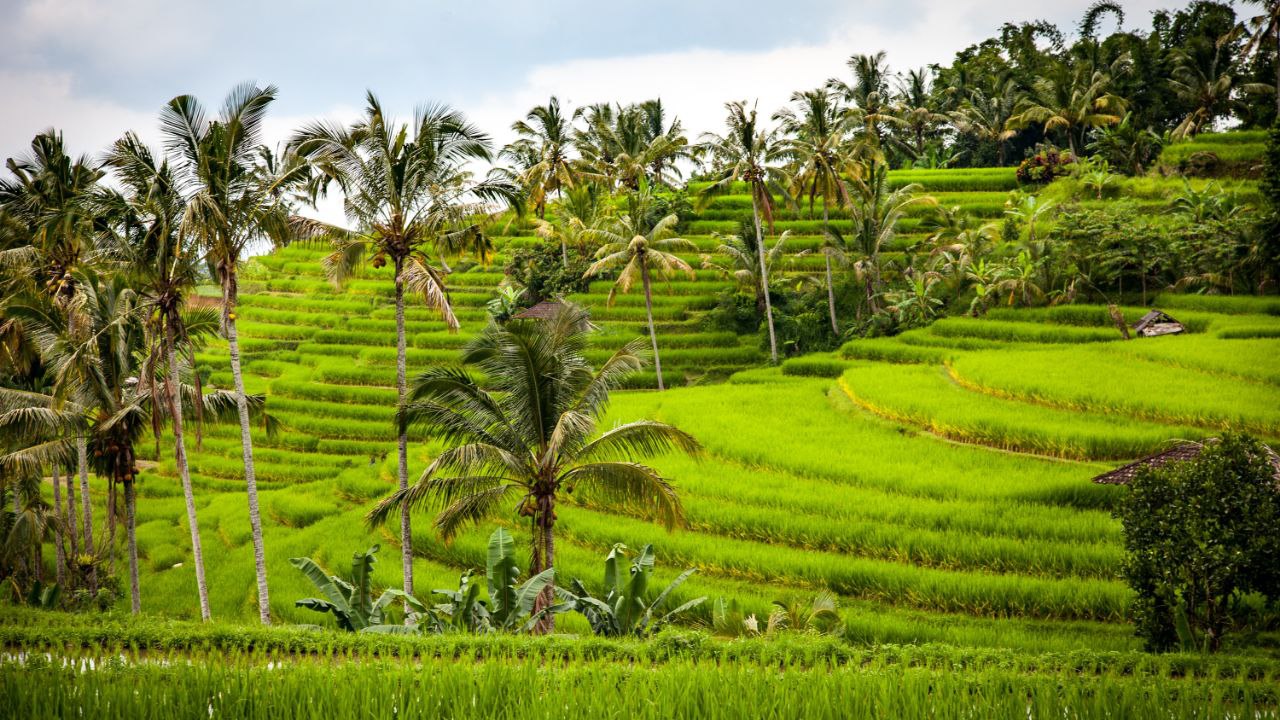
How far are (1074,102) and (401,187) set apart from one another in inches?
1248

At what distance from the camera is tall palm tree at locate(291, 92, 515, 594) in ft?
39.8

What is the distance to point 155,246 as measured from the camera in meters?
12.6

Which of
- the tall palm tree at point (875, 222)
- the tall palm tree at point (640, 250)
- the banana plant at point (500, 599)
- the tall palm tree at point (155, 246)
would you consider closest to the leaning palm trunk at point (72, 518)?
the tall palm tree at point (155, 246)

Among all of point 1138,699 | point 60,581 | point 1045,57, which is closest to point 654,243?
point 60,581

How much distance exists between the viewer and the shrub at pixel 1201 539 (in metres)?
8.45

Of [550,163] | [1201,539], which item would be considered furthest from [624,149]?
[1201,539]

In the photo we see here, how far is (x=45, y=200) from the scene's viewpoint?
14445mm

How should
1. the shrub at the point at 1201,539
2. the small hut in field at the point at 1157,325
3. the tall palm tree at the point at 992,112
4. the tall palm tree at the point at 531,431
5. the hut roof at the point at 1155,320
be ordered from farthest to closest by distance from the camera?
Answer: the tall palm tree at the point at 992,112, the hut roof at the point at 1155,320, the small hut in field at the point at 1157,325, the tall palm tree at the point at 531,431, the shrub at the point at 1201,539

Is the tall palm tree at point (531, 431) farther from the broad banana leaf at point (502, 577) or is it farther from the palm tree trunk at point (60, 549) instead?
the palm tree trunk at point (60, 549)

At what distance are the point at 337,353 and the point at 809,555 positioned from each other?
23046 millimetres

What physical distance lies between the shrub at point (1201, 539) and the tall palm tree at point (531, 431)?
4.95 meters

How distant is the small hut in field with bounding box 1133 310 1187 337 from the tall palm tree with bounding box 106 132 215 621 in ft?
63.4

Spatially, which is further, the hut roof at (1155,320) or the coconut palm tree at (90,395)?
the hut roof at (1155,320)

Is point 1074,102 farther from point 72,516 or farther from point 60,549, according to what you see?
point 60,549
